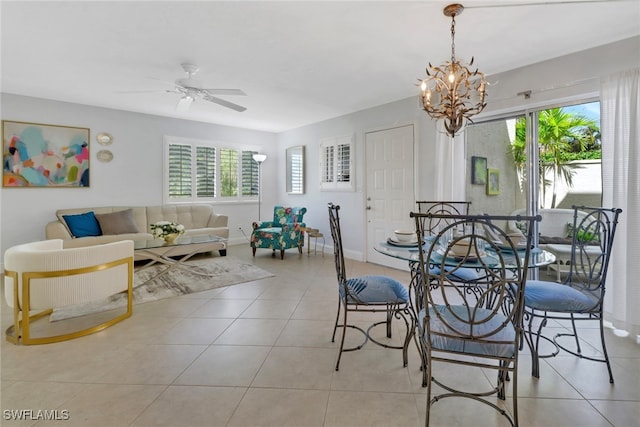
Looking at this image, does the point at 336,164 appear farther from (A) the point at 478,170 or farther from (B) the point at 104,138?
(B) the point at 104,138

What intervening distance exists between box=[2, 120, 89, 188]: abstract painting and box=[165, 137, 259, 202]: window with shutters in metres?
1.29

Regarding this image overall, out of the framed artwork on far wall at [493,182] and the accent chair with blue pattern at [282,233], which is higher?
the framed artwork on far wall at [493,182]

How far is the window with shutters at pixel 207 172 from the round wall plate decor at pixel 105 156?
0.88 meters

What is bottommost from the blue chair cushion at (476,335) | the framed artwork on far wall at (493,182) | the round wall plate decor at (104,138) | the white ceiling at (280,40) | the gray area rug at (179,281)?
the gray area rug at (179,281)

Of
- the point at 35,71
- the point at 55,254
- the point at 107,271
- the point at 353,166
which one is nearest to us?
the point at 55,254

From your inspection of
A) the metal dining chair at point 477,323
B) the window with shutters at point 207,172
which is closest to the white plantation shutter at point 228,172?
the window with shutters at point 207,172

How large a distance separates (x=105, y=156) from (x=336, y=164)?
3.88m

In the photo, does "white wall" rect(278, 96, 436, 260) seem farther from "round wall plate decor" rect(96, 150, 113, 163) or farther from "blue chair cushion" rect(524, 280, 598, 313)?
"round wall plate decor" rect(96, 150, 113, 163)

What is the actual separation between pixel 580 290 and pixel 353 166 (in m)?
3.66

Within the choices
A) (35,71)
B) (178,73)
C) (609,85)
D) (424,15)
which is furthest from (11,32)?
(609,85)

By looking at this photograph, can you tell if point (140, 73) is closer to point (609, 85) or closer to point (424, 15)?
point (424, 15)

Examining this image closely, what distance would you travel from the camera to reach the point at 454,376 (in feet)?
6.41

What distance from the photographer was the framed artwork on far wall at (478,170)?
155 inches

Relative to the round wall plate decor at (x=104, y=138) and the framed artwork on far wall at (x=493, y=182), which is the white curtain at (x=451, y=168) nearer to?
the framed artwork on far wall at (x=493, y=182)
